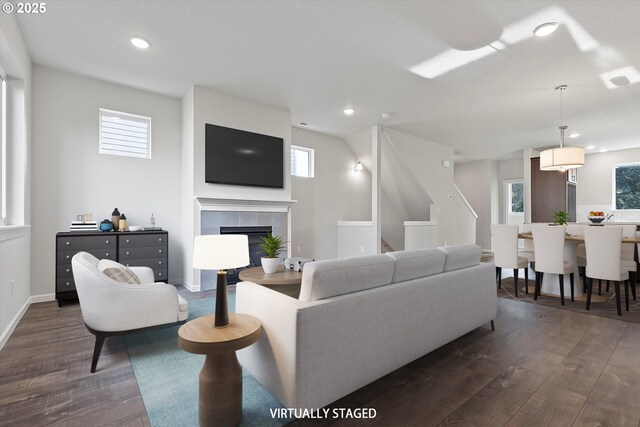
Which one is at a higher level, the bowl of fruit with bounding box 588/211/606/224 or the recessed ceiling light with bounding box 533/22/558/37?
the recessed ceiling light with bounding box 533/22/558/37

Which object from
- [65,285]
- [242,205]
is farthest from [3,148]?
[242,205]

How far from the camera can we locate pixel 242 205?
474 cm

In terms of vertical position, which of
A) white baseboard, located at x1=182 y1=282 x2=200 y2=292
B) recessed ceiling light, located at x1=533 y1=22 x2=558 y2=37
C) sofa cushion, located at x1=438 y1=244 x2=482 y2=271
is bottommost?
white baseboard, located at x1=182 y1=282 x2=200 y2=292

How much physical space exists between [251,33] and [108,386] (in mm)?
3150

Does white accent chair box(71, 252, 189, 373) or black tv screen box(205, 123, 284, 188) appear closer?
white accent chair box(71, 252, 189, 373)

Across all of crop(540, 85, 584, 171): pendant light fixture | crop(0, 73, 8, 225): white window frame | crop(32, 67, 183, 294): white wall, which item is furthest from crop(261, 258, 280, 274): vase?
crop(540, 85, 584, 171): pendant light fixture

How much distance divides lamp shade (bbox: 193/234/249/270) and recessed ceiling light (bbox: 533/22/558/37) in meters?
3.26

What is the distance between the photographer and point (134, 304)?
221 centimetres

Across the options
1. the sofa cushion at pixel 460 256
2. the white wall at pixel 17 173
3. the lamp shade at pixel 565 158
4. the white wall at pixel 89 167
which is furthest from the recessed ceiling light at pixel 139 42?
the lamp shade at pixel 565 158

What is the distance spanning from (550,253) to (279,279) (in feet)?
11.5

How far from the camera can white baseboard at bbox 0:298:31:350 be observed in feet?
8.08

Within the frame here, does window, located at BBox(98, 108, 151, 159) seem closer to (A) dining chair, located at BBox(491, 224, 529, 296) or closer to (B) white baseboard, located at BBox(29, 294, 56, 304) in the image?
(B) white baseboard, located at BBox(29, 294, 56, 304)

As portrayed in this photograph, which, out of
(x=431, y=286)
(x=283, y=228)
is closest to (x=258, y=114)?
(x=283, y=228)

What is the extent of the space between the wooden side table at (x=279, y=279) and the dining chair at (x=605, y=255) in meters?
3.39
